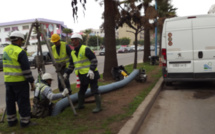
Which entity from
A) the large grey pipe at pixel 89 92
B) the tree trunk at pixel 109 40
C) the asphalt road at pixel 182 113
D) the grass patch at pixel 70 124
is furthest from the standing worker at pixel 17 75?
the tree trunk at pixel 109 40

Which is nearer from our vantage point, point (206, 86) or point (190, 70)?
point (190, 70)

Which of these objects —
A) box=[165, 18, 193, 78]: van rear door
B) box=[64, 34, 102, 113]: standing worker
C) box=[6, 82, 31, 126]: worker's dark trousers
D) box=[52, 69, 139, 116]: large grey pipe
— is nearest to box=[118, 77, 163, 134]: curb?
box=[64, 34, 102, 113]: standing worker

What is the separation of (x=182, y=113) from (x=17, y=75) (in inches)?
148

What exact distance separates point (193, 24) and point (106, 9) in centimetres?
346

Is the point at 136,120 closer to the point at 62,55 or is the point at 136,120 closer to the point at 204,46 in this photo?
the point at 62,55

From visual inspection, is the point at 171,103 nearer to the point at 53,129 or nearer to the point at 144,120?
the point at 144,120

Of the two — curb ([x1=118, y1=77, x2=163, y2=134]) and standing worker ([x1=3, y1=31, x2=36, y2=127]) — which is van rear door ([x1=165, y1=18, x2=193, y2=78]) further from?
standing worker ([x1=3, y1=31, x2=36, y2=127])

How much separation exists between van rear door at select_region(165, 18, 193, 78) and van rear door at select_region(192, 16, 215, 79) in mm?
156

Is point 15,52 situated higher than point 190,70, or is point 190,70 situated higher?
point 15,52

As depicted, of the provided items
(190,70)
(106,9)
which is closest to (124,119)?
(190,70)

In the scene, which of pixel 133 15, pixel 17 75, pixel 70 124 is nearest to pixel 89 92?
pixel 70 124

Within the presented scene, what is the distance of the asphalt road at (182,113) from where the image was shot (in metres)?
4.45

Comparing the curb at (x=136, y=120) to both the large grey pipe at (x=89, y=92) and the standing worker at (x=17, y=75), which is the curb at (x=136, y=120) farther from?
the standing worker at (x=17, y=75)

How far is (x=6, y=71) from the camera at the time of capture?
4.22 metres
